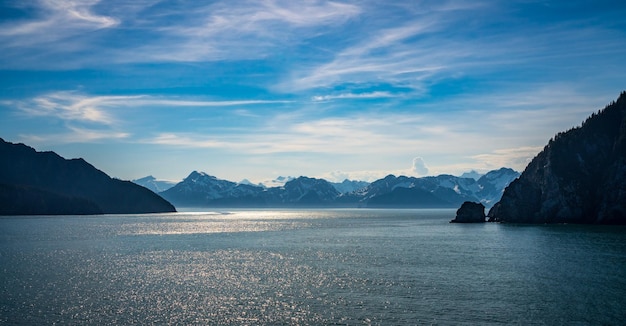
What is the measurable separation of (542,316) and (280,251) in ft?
243

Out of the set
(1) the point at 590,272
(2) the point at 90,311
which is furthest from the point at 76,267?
(1) the point at 590,272

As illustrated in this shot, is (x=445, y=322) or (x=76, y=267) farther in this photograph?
(x=76, y=267)

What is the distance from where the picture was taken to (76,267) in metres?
87.5

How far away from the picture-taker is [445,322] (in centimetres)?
4847

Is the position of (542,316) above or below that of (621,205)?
below

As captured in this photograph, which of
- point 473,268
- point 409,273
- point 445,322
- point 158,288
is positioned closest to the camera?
point 445,322

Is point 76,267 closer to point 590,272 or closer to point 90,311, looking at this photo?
point 90,311

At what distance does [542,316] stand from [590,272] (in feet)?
120

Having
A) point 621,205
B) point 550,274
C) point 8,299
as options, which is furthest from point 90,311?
point 621,205

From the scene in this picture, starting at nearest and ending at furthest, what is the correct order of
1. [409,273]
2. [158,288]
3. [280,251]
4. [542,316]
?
[542,316]
[158,288]
[409,273]
[280,251]

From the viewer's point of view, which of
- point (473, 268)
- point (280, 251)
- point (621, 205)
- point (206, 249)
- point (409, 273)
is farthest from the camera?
point (621, 205)

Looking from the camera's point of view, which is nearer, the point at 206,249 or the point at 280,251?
the point at 280,251

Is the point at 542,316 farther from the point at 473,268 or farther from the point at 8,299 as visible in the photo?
the point at 8,299

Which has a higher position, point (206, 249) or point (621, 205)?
point (621, 205)
